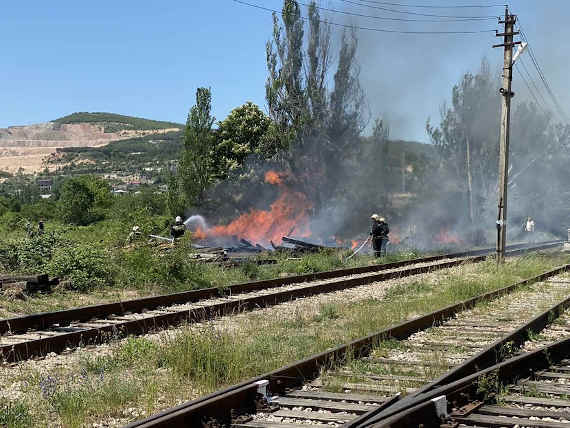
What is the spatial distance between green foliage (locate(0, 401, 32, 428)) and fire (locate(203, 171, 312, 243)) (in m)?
33.8

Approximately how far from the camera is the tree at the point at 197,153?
46.5 metres

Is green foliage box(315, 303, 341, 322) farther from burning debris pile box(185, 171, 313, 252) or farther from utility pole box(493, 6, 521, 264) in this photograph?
burning debris pile box(185, 171, 313, 252)

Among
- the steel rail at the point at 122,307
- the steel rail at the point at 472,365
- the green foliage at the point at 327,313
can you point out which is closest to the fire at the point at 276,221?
the steel rail at the point at 122,307

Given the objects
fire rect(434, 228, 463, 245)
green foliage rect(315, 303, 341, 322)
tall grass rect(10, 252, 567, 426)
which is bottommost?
fire rect(434, 228, 463, 245)

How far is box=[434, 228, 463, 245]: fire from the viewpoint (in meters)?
42.4

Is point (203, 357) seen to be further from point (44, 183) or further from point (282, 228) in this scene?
point (44, 183)

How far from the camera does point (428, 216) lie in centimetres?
4625

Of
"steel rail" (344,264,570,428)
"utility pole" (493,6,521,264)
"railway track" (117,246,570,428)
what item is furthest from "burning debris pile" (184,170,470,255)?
"railway track" (117,246,570,428)

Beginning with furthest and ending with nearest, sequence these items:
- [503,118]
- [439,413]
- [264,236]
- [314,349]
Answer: [264,236], [503,118], [314,349], [439,413]

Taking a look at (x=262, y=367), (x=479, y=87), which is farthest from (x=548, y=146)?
(x=262, y=367)

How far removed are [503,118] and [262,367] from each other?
695 inches

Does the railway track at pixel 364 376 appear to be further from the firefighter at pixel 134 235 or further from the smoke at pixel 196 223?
the smoke at pixel 196 223

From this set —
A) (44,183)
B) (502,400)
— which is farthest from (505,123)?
(44,183)

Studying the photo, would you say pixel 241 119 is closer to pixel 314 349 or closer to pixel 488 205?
pixel 488 205
